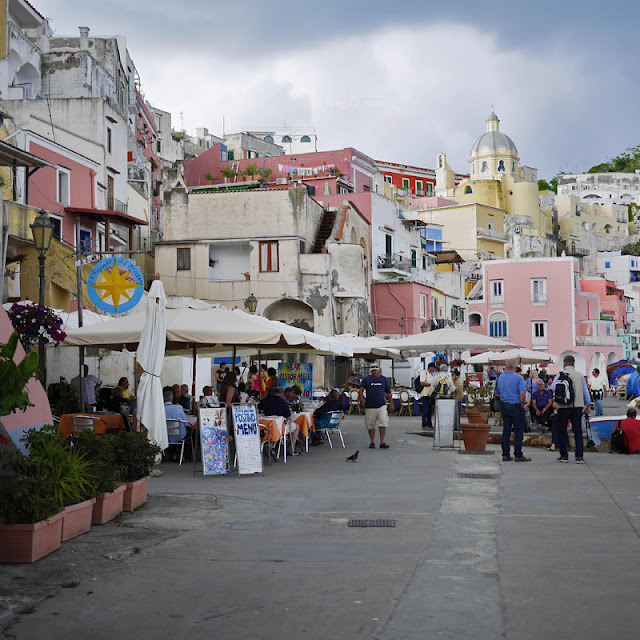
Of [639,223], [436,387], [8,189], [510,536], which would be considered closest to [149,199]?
[8,189]

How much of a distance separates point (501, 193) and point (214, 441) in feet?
310

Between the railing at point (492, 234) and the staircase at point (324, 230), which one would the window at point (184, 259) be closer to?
the staircase at point (324, 230)

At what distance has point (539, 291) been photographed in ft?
233

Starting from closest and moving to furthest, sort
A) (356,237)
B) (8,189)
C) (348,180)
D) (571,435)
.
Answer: (571,435) → (8,189) → (356,237) → (348,180)

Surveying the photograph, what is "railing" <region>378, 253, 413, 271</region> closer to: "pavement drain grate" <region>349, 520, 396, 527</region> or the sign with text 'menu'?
the sign with text 'menu'

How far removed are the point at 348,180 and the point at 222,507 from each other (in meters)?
54.2

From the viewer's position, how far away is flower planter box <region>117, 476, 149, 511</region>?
9.36m

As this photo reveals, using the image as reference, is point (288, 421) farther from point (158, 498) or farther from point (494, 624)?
point (494, 624)

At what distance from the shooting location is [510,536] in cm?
826

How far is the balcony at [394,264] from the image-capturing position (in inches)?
2093

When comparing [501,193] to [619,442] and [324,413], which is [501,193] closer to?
[619,442]

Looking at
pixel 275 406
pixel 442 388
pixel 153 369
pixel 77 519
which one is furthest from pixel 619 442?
pixel 77 519

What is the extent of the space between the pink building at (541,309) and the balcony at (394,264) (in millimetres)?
18287

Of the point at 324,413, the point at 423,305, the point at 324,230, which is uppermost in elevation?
the point at 324,230
